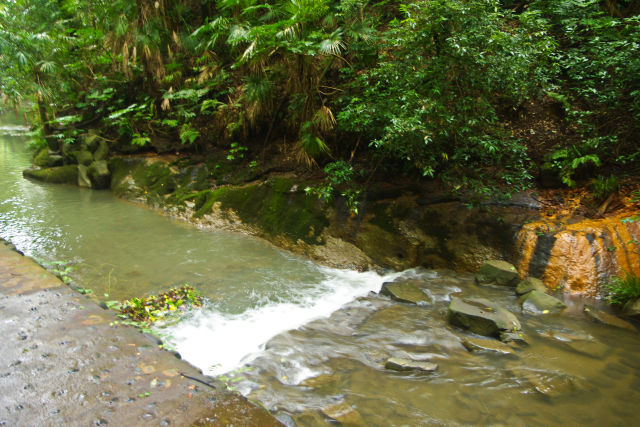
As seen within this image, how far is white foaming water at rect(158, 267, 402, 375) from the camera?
3.85 meters

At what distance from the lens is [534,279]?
17.3 feet

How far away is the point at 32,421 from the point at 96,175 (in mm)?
11456

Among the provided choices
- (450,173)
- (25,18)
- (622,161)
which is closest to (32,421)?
(450,173)

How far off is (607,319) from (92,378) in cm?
575

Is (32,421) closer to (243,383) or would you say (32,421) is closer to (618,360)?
(243,383)

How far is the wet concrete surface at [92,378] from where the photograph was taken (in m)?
2.19

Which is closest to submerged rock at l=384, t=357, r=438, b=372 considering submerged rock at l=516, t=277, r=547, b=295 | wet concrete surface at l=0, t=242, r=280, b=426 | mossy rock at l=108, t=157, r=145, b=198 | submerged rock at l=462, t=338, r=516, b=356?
submerged rock at l=462, t=338, r=516, b=356

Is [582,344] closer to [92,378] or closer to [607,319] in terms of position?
[607,319]

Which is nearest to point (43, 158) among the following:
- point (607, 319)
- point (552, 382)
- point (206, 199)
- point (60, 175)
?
point (60, 175)

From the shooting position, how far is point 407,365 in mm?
3539

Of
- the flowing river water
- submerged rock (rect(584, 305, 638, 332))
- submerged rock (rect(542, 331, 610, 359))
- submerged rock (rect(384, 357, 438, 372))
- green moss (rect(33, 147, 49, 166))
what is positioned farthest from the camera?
green moss (rect(33, 147, 49, 166))

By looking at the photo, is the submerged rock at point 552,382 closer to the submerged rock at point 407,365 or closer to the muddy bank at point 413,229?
Result: the submerged rock at point 407,365

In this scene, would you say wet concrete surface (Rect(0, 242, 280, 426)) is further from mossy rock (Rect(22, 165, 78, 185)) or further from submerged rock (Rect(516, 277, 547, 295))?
mossy rock (Rect(22, 165, 78, 185))

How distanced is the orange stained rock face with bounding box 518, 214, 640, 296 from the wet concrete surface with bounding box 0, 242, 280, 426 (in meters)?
4.90
